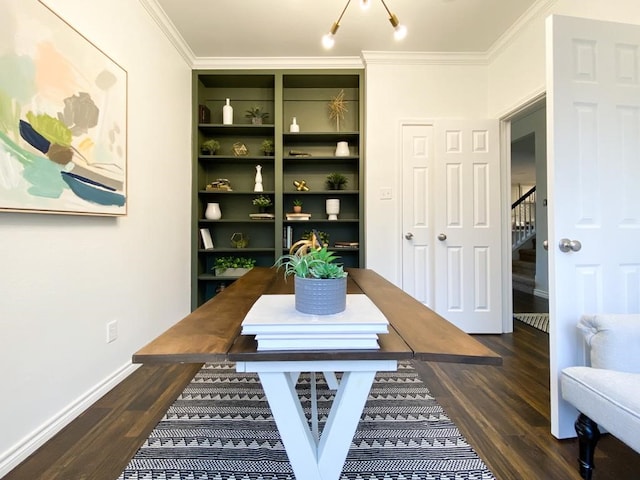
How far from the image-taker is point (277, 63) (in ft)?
10.5

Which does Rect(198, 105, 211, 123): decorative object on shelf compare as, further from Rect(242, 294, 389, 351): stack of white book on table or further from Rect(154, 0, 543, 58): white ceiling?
Rect(242, 294, 389, 351): stack of white book on table

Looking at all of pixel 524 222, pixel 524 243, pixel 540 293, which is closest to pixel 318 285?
pixel 540 293

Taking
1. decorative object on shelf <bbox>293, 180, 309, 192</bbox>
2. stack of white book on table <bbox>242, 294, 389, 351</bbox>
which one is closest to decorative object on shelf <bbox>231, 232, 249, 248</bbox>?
decorative object on shelf <bbox>293, 180, 309, 192</bbox>

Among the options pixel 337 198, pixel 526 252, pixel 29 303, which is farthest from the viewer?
pixel 526 252

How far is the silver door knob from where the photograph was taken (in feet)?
4.77

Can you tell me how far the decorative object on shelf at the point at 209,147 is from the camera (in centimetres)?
325

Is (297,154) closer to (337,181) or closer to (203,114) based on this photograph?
(337,181)

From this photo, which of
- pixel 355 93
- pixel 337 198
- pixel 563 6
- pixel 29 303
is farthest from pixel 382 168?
pixel 29 303

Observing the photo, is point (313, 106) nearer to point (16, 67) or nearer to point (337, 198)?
point (337, 198)

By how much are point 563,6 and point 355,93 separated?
1.81 meters

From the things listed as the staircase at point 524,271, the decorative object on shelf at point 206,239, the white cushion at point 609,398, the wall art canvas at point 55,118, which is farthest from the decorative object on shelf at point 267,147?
the staircase at point 524,271

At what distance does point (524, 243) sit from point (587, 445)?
21.5ft

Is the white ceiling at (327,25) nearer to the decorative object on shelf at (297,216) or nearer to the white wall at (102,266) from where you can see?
the white wall at (102,266)

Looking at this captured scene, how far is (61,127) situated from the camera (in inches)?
59.9
